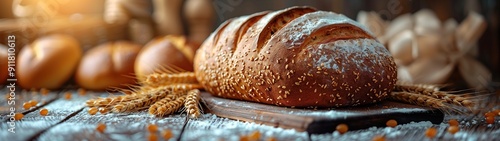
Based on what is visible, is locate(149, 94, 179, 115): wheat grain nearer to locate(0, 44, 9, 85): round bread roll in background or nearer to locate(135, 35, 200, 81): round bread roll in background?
locate(135, 35, 200, 81): round bread roll in background

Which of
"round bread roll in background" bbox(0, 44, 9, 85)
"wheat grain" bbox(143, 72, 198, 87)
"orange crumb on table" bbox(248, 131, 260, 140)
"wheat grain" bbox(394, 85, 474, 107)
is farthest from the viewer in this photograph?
"round bread roll in background" bbox(0, 44, 9, 85)

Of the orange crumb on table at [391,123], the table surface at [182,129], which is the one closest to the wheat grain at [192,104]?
the table surface at [182,129]

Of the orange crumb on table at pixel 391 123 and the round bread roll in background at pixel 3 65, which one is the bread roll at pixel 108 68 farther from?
the orange crumb on table at pixel 391 123

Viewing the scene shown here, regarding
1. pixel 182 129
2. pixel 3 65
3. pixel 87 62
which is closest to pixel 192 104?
pixel 182 129

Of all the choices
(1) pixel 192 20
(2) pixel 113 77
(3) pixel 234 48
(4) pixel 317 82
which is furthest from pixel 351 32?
(1) pixel 192 20

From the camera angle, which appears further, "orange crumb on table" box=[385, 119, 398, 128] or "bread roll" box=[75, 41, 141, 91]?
"bread roll" box=[75, 41, 141, 91]

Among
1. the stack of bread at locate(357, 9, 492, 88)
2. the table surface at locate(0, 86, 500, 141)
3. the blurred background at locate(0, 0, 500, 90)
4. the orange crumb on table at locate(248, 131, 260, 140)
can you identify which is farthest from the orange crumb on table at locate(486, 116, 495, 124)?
the blurred background at locate(0, 0, 500, 90)

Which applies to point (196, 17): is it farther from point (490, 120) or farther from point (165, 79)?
point (490, 120)

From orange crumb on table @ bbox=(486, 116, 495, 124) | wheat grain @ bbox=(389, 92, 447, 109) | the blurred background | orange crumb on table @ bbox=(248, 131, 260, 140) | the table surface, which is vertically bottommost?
the table surface
